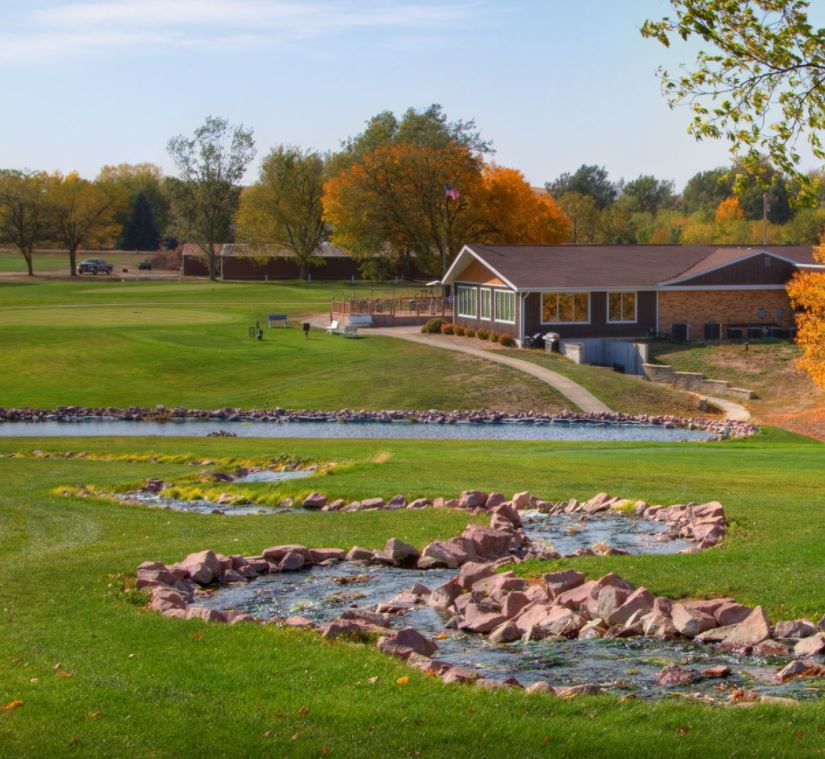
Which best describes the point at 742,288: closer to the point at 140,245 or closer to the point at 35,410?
the point at 35,410

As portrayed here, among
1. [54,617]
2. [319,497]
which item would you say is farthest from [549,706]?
[319,497]

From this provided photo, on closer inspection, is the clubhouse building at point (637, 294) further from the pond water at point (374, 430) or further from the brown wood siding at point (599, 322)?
the pond water at point (374, 430)

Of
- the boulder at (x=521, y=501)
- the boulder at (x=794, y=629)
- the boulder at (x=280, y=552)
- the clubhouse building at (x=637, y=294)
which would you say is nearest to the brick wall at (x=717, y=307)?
the clubhouse building at (x=637, y=294)

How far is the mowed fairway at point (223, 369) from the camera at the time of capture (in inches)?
1658

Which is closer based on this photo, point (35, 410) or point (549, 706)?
point (549, 706)

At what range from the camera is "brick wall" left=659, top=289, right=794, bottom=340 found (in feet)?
181

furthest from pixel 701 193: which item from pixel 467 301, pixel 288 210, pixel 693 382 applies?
pixel 693 382

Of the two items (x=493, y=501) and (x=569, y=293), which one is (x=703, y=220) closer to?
(x=569, y=293)

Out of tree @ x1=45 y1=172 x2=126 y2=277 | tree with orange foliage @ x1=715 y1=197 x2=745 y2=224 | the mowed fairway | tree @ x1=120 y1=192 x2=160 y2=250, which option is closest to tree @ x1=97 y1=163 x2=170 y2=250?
tree @ x1=120 y1=192 x2=160 y2=250

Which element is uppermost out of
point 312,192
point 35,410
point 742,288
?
point 312,192

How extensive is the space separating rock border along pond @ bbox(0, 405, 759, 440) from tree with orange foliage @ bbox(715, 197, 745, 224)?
74957mm

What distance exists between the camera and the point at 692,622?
36.3 feet

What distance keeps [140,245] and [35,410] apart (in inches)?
4247

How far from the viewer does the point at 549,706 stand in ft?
28.8
